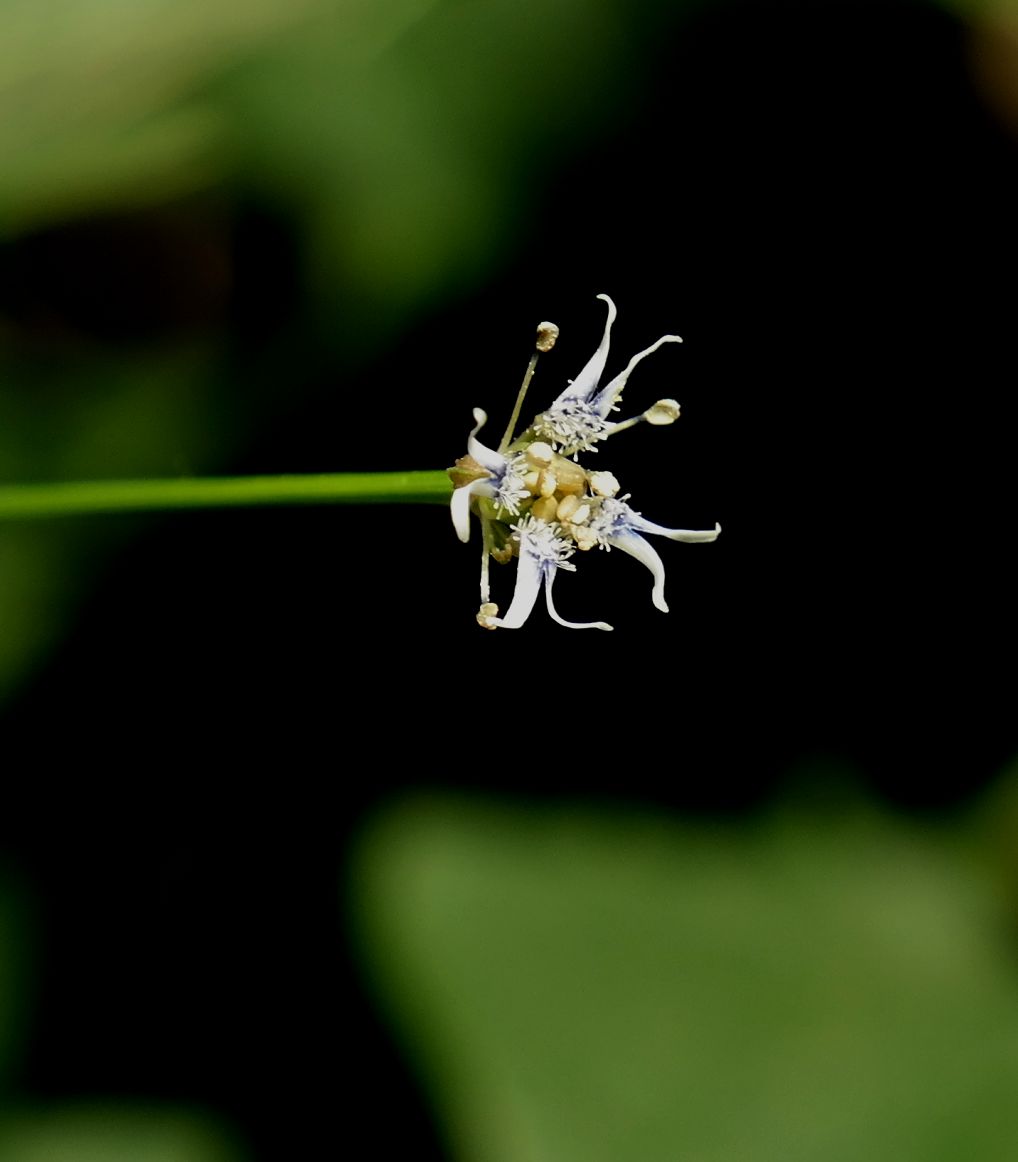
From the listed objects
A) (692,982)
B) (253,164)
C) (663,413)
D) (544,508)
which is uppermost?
(253,164)

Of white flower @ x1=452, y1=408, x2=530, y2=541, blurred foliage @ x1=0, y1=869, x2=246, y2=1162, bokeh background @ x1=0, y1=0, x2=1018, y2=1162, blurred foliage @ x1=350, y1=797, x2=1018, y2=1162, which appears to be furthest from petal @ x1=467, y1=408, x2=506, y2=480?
blurred foliage @ x1=0, y1=869, x2=246, y2=1162

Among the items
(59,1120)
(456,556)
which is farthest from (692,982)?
(59,1120)

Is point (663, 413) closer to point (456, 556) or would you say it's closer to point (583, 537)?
point (583, 537)

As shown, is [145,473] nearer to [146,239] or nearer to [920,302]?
[146,239]

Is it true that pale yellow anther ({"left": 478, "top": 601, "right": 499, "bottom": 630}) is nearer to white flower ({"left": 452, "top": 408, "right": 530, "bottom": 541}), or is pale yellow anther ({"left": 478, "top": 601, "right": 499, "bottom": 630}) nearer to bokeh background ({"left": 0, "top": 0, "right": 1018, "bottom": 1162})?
white flower ({"left": 452, "top": 408, "right": 530, "bottom": 541})

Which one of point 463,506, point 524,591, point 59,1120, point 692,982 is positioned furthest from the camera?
point 692,982

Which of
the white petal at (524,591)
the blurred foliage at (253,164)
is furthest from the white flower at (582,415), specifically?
the blurred foliage at (253,164)
